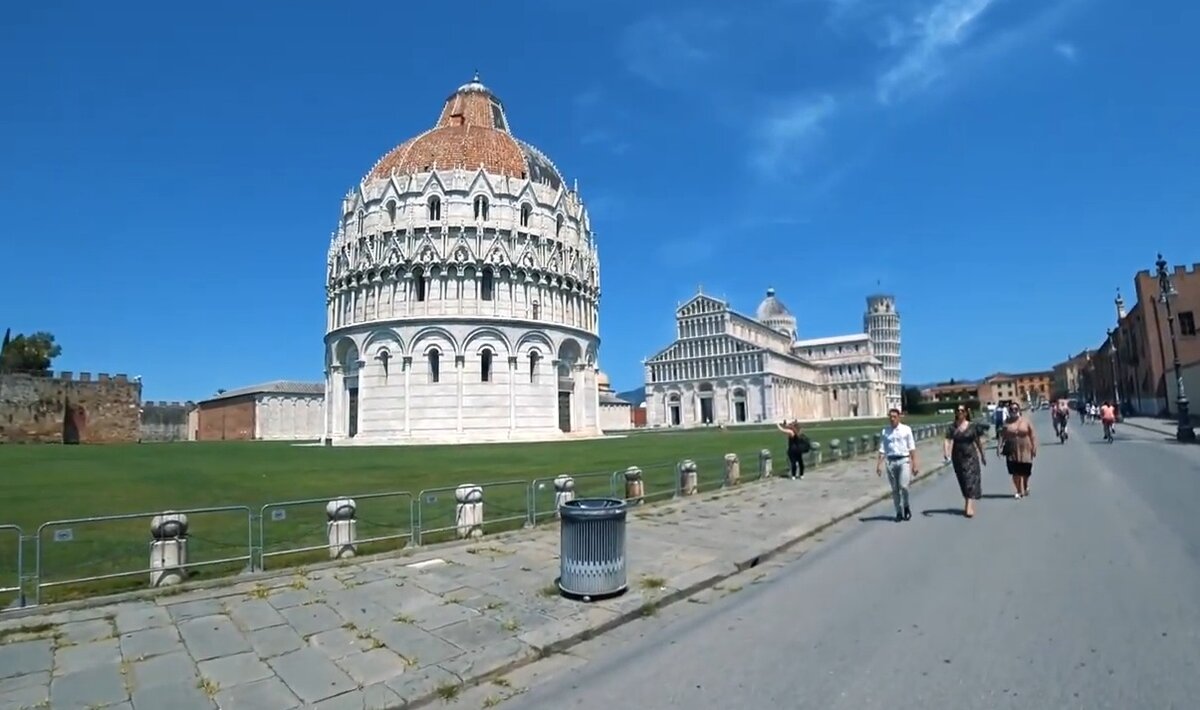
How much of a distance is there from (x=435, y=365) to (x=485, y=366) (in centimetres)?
331

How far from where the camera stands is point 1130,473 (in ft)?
51.2

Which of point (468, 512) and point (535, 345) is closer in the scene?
→ point (468, 512)

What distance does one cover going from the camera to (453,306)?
1711 inches

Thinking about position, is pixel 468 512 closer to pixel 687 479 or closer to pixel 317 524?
pixel 317 524

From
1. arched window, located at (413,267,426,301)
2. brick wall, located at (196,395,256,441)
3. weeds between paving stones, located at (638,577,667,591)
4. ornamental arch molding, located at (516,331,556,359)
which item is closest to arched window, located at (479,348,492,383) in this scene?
ornamental arch molding, located at (516,331,556,359)

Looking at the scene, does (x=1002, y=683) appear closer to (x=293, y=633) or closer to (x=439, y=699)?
(x=439, y=699)

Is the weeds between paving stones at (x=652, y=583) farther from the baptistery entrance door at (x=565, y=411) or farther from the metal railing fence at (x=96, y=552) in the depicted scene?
the baptistery entrance door at (x=565, y=411)

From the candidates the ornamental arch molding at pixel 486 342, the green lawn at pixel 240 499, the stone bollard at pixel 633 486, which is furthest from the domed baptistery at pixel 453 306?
the stone bollard at pixel 633 486

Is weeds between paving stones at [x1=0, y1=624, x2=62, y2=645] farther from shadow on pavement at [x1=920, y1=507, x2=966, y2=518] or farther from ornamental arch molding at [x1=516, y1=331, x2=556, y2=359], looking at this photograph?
ornamental arch molding at [x1=516, y1=331, x2=556, y2=359]

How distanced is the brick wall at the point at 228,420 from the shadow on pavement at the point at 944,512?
7122 centimetres

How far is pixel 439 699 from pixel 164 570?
468cm

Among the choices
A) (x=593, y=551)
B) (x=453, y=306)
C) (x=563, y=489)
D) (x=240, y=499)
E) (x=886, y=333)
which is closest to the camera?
(x=593, y=551)

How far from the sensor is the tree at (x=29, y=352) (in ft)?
225

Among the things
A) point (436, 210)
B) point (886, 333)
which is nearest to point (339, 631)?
point (436, 210)
